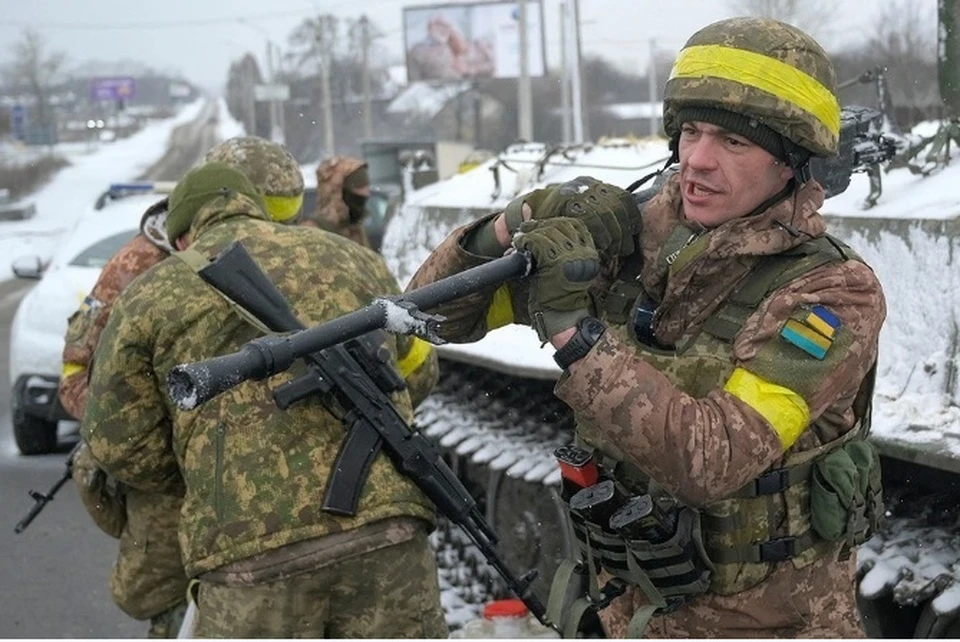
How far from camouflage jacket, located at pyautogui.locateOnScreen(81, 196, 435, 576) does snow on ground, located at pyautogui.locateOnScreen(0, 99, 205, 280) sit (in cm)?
719

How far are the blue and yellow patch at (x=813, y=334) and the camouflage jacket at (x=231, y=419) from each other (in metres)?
1.16

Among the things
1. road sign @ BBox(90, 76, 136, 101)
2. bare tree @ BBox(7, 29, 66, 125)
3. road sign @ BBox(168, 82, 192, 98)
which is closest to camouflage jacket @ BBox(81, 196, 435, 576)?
bare tree @ BBox(7, 29, 66, 125)

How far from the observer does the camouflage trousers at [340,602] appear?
10.0 feet

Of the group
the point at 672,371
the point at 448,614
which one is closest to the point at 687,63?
the point at 672,371

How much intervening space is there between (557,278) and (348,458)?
1003mm

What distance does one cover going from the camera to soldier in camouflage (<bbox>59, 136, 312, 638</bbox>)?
149 inches

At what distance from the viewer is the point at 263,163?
4.61m

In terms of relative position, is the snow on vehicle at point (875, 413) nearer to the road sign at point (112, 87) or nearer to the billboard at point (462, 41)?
the billboard at point (462, 41)

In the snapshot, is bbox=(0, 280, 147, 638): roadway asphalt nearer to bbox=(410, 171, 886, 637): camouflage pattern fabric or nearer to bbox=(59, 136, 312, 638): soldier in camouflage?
bbox=(59, 136, 312, 638): soldier in camouflage

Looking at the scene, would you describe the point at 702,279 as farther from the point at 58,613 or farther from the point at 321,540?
the point at 58,613

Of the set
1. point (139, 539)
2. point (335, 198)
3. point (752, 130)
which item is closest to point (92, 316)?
point (139, 539)

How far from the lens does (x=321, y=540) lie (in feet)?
9.88

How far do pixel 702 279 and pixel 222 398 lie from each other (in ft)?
3.70

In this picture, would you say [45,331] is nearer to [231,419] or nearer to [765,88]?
[231,419]
